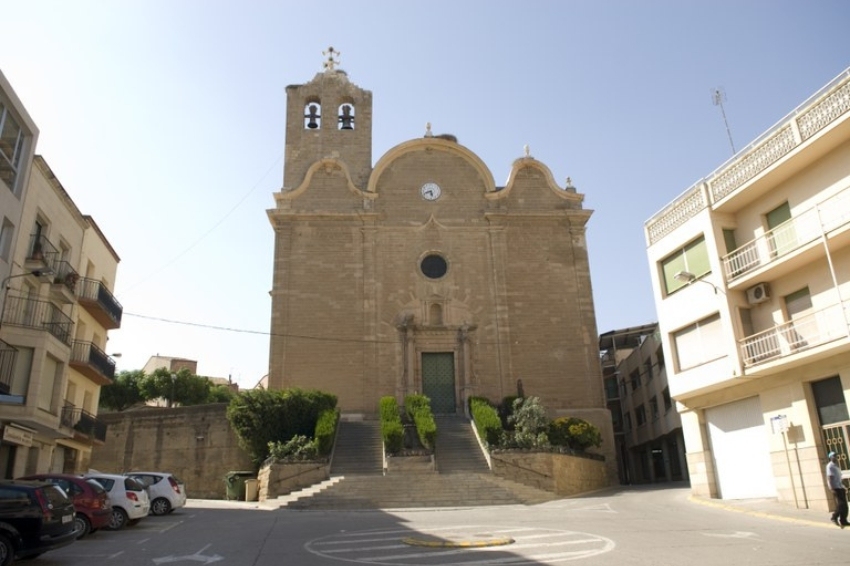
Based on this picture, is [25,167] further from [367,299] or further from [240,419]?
[367,299]

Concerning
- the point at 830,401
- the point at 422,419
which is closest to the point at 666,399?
the point at 422,419

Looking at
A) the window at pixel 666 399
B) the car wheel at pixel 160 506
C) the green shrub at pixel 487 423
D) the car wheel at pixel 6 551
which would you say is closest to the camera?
the car wheel at pixel 6 551

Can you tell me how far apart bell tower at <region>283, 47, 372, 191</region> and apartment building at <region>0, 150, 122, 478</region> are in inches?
386

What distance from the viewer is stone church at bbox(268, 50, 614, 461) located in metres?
27.3

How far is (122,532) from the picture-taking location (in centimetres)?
1341

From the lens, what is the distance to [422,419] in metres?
22.0

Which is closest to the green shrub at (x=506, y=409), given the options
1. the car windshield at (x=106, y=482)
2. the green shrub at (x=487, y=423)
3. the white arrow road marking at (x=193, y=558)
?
the green shrub at (x=487, y=423)

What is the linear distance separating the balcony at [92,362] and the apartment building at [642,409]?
20.1 metres

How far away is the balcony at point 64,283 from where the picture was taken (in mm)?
19938

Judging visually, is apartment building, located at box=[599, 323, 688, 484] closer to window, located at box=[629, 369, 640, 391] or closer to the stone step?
window, located at box=[629, 369, 640, 391]

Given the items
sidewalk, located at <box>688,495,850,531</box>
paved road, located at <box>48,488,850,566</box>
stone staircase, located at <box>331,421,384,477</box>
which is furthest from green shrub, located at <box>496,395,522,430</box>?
sidewalk, located at <box>688,495,850,531</box>

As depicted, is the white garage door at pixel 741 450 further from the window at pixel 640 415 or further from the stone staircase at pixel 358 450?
the window at pixel 640 415

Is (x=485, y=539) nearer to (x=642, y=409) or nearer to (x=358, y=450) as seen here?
(x=358, y=450)

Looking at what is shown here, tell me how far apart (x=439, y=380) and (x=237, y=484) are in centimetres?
862
